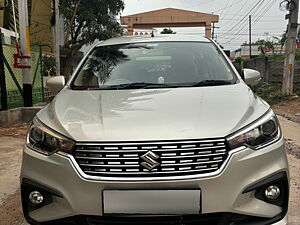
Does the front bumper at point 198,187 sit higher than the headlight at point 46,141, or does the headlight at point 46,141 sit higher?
the headlight at point 46,141

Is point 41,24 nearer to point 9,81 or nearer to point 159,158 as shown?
point 9,81

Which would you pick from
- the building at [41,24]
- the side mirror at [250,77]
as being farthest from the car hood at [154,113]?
the building at [41,24]

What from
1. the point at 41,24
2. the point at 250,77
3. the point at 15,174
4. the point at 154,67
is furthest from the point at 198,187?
the point at 41,24

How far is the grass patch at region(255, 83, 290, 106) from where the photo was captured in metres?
11.9

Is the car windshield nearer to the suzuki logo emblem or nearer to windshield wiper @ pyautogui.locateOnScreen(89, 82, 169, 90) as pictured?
windshield wiper @ pyautogui.locateOnScreen(89, 82, 169, 90)

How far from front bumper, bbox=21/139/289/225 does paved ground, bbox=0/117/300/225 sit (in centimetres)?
103

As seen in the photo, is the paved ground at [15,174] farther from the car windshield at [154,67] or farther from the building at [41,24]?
the building at [41,24]

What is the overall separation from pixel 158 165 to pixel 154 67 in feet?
4.83

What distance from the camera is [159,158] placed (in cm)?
177

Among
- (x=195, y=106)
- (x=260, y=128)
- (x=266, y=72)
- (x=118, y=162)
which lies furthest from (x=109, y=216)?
(x=266, y=72)

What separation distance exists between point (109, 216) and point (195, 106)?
83 cm

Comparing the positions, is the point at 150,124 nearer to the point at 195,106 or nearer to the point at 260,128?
the point at 195,106

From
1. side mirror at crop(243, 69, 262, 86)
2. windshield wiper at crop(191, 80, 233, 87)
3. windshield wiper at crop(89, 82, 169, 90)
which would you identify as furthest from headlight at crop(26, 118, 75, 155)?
side mirror at crop(243, 69, 262, 86)

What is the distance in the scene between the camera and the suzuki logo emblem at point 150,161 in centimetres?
176
